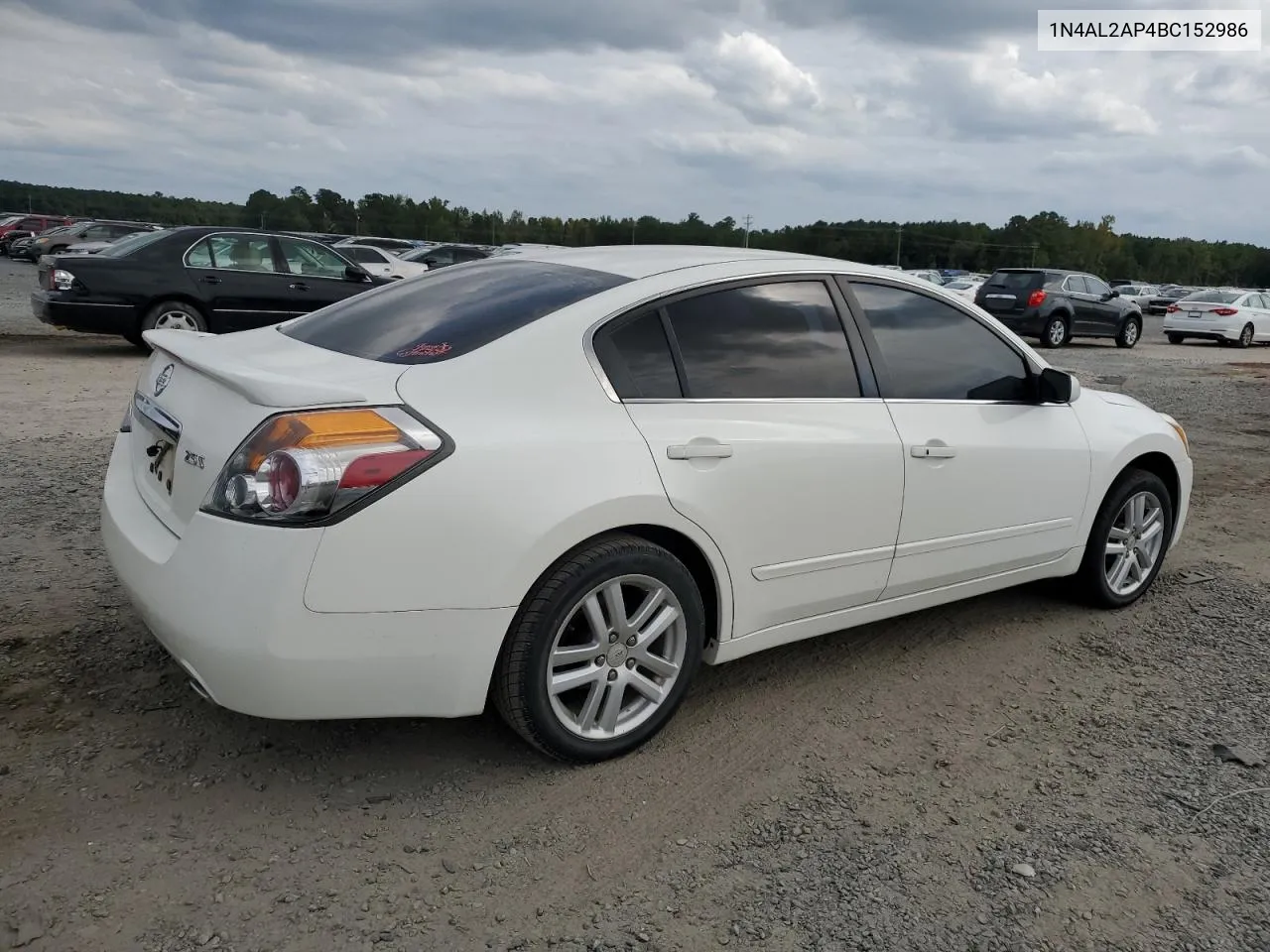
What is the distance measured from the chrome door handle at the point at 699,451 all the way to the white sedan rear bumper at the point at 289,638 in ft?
2.27

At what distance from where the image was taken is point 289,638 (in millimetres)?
2611

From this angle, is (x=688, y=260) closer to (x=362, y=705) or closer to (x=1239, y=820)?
(x=362, y=705)

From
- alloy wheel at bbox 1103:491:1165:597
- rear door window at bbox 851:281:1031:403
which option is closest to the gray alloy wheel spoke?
rear door window at bbox 851:281:1031:403

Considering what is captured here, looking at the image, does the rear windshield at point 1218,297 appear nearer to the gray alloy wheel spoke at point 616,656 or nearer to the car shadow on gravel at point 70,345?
the car shadow on gravel at point 70,345

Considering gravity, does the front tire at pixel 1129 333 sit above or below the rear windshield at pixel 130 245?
below

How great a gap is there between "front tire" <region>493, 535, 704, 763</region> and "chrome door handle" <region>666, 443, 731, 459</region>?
282 mm

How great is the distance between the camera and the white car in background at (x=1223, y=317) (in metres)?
23.8

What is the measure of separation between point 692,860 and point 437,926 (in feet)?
2.24

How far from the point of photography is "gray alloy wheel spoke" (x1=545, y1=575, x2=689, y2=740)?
3.02 meters

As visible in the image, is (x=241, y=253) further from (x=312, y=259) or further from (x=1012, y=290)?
(x=1012, y=290)

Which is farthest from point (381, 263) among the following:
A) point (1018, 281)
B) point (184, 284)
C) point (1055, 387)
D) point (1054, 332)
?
point (1055, 387)

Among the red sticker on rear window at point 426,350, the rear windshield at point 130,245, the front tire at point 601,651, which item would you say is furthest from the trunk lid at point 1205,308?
the red sticker on rear window at point 426,350

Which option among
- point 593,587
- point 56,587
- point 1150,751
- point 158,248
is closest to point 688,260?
point 593,587

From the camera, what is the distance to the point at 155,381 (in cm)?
341
